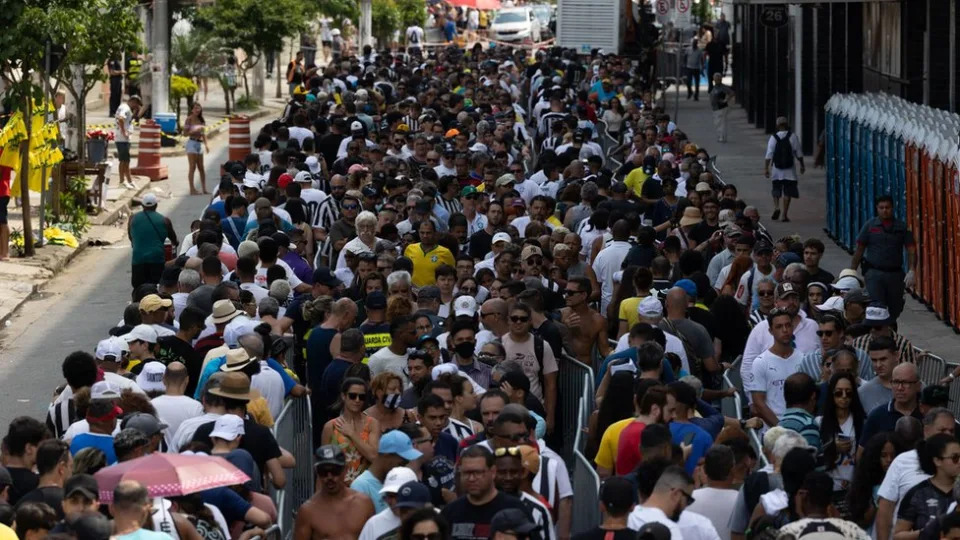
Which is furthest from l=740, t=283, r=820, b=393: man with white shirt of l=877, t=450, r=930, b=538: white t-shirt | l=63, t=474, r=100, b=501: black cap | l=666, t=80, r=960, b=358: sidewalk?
l=666, t=80, r=960, b=358: sidewalk

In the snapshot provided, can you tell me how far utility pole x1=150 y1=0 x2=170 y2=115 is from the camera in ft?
122

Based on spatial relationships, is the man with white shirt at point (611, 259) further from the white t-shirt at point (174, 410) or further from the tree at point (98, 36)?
the tree at point (98, 36)

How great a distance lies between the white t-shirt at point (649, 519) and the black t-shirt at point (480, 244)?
26.9 ft

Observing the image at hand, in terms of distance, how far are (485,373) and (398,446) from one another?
2.60 metres

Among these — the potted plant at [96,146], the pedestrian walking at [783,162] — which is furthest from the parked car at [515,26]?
the pedestrian walking at [783,162]

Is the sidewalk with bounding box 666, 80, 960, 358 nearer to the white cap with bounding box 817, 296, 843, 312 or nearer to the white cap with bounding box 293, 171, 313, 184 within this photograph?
the white cap with bounding box 817, 296, 843, 312

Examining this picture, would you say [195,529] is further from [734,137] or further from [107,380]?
[734,137]

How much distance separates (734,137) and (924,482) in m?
31.9

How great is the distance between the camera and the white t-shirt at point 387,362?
11945 mm

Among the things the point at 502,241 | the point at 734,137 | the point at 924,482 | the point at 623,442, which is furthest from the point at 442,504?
the point at 734,137

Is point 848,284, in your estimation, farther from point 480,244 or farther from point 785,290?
point 480,244

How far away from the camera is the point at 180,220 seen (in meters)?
28.3

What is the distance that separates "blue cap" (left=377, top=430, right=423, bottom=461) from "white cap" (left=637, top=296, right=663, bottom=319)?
11.1ft

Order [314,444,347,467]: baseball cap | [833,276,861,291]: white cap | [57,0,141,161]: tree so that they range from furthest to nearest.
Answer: [57,0,141,161]: tree < [833,276,861,291]: white cap < [314,444,347,467]: baseball cap
